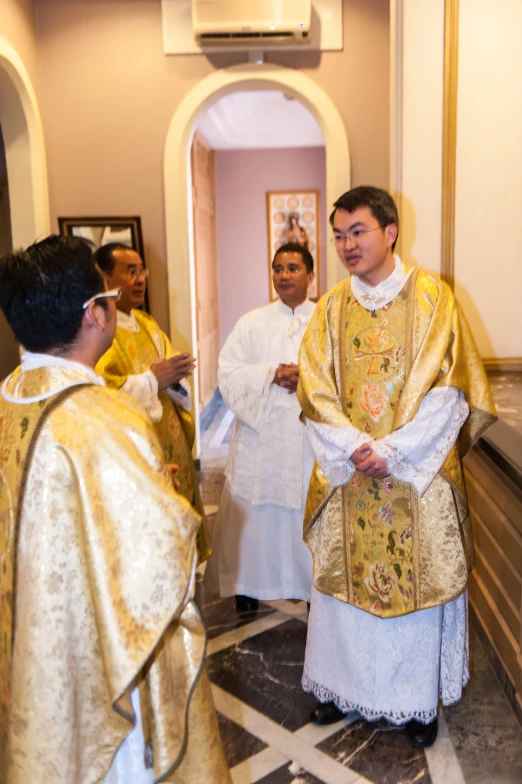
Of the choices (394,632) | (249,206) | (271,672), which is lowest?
(271,672)

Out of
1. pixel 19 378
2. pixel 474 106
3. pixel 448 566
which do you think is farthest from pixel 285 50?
pixel 19 378

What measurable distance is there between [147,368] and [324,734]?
160cm

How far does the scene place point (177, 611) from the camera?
1322 millimetres

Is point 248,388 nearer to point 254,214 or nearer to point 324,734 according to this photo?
point 324,734

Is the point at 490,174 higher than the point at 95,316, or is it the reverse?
the point at 490,174

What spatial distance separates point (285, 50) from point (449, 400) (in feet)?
12.8

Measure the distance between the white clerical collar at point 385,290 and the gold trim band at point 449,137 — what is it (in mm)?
1718

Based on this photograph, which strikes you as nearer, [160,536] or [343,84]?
[160,536]

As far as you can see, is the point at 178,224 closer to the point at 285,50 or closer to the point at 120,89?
the point at 120,89

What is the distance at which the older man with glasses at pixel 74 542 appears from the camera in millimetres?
1300

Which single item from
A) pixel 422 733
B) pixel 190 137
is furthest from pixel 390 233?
pixel 190 137

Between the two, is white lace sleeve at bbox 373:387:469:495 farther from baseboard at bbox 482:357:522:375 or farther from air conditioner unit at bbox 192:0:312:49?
air conditioner unit at bbox 192:0:312:49

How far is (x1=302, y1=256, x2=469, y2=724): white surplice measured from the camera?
86.8 inches

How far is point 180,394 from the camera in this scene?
10.3 feet
